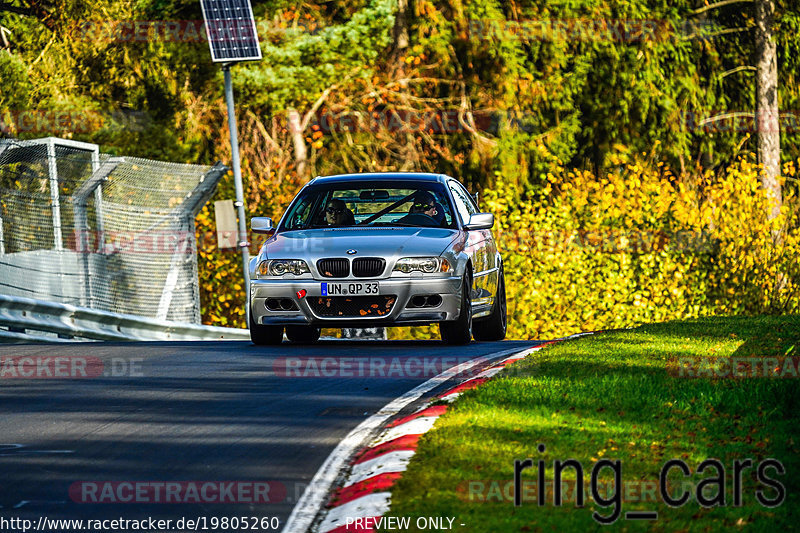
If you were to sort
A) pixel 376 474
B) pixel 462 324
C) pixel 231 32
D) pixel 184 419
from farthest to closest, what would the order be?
1. pixel 231 32
2. pixel 462 324
3. pixel 184 419
4. pixel 376 474

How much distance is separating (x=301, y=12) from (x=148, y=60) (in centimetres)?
617

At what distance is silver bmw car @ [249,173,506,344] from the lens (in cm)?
1341

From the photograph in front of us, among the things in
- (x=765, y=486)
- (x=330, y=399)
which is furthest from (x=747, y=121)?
(x=765, y=486)

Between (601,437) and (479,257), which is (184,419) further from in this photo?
(479,257)

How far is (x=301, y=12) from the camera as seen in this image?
45500 millimetres

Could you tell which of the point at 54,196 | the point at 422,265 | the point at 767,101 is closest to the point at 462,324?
the point at 422,265

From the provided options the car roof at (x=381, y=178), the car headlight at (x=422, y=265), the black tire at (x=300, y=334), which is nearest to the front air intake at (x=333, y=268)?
the car headlight at (x=422, y=265)

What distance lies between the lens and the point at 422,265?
13477 millimetres

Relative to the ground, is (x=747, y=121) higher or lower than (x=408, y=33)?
lower

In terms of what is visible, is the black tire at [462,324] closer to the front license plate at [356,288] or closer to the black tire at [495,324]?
the front license plate at [356,288]

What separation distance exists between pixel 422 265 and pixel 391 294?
1.33 feet

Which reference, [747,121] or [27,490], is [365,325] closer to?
[27,490]

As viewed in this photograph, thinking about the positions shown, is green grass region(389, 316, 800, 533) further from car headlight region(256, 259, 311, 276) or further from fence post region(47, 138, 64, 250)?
fence post region(47, 138, 64, 250)

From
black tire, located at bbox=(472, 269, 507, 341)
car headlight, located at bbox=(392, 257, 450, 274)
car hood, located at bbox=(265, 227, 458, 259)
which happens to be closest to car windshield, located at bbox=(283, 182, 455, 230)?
car hood, located at bbox=(265, 227, 458, 259)
